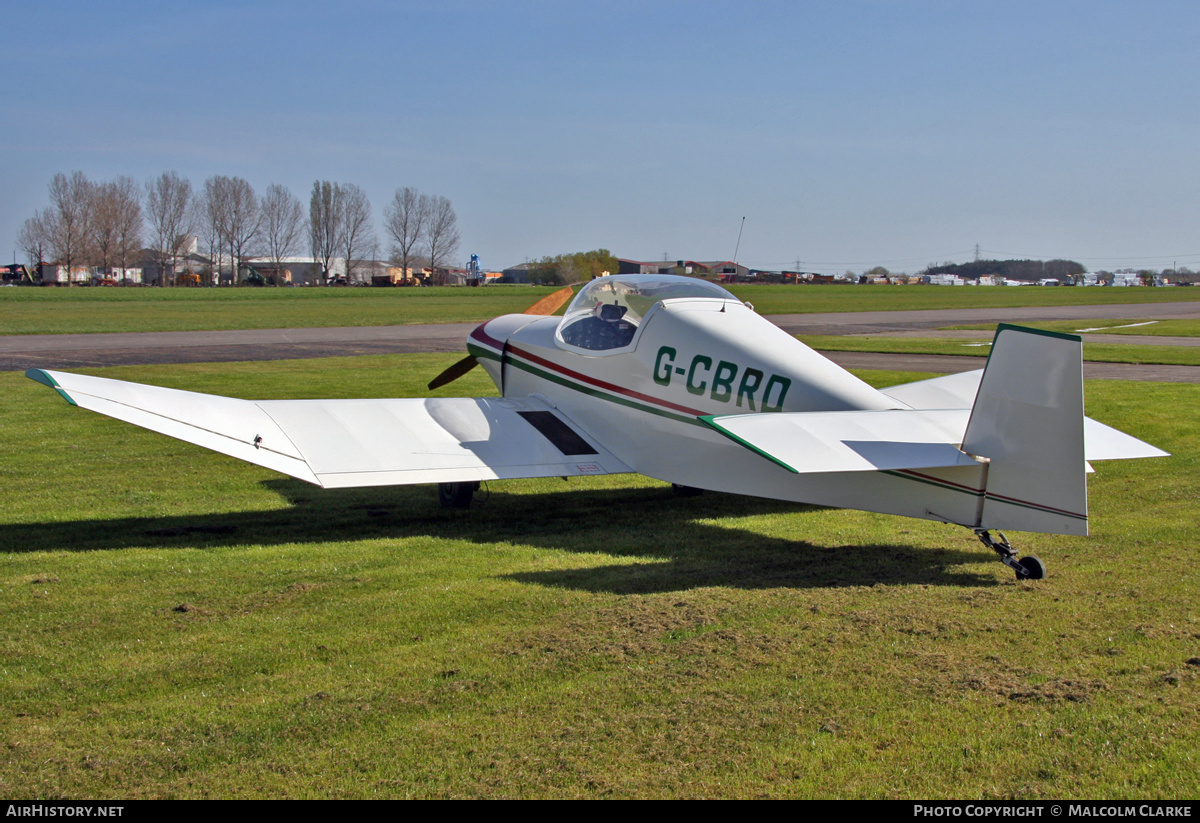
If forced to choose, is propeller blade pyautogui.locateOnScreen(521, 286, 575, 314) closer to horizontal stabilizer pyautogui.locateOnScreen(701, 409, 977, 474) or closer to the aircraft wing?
the aircraft wing

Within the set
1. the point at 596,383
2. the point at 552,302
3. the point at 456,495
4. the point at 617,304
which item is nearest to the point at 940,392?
the point at 617,304

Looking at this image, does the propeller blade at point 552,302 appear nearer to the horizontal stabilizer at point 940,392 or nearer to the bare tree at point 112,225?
the horizontal stabilizer at point 940,392

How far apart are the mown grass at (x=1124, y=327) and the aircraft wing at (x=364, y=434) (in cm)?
2687

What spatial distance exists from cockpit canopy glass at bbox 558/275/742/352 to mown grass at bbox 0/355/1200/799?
5.44 feet

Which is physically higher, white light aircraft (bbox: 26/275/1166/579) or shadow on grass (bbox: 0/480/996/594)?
white light aircraft (bbox: 26/275/1166/579)

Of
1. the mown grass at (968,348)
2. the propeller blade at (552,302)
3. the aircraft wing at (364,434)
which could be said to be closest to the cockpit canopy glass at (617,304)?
the aircraft wing at (364,434)

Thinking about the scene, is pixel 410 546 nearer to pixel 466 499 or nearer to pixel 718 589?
pixel 466 499

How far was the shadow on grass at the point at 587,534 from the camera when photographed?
6371mm

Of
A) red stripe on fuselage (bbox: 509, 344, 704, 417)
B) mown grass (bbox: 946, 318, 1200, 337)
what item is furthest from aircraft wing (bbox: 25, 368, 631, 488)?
mown grass (bbox: 946, 318, 1200, 337)

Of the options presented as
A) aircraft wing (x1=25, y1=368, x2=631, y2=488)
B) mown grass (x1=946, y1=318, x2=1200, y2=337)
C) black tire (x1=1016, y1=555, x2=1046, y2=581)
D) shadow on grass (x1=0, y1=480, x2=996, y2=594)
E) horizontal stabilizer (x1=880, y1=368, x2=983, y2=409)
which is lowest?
shadow on grass (x1=0, y1=480, x2=996, y2=594)

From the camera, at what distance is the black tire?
6039 mm
